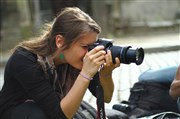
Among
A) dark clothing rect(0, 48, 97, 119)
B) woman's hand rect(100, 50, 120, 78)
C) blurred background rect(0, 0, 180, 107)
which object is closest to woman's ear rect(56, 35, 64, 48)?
dark clothing rect(0, 48, 97, 119)

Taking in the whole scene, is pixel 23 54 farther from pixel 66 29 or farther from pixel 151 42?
pixel 151 42

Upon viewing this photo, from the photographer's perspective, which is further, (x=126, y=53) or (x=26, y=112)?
(x=26, y=112)

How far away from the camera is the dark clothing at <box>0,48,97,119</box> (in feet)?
8.97

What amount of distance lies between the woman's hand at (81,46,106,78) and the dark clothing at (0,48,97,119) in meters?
0.29

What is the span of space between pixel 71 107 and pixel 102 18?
31.2 feet

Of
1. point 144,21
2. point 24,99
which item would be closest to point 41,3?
point 144,21

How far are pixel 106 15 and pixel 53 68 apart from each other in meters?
11.2

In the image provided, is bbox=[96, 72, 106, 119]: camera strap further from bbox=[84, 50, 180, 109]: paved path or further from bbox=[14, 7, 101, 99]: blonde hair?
bbox=[84, 50, 180, 109]: paved path

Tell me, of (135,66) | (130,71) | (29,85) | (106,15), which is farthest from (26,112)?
(106,15)

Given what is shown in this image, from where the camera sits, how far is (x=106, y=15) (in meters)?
13.9

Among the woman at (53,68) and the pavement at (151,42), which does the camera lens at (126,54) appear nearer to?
the woman at (53,68)

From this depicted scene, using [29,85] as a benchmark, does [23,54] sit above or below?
above

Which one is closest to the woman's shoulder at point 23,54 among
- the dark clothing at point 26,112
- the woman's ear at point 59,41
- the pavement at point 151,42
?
the woman's ear at point 59,41

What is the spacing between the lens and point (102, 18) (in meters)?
12.1
